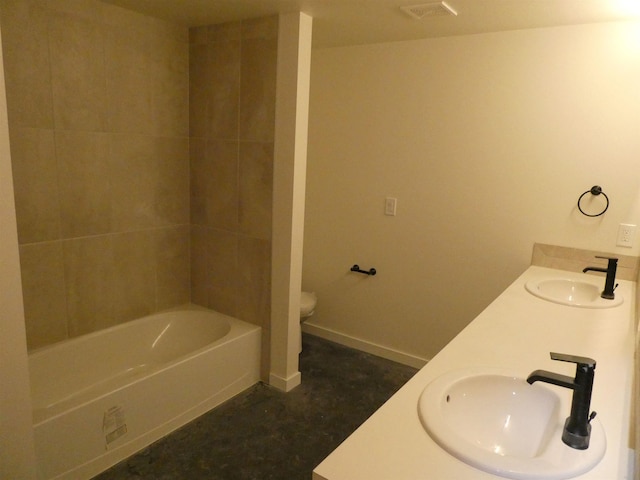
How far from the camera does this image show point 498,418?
128cm

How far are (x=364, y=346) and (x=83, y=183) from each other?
6.93 feet

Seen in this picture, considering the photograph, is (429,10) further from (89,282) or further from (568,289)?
(89,282)

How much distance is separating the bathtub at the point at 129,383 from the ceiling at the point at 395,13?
177 cm

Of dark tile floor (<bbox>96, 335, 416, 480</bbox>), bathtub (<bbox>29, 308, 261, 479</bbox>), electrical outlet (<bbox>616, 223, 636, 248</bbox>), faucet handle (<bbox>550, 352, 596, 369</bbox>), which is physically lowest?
dark tile floor (<bbox>96, 335, 416, 480</bbox>)

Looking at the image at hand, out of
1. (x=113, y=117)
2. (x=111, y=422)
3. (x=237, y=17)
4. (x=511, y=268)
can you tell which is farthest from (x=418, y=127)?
(x=111, y=422)

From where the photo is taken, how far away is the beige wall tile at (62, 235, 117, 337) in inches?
96.5

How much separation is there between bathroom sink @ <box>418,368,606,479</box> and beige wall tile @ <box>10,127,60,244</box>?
2042 millimetres

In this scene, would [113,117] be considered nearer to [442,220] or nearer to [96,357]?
[96,357]

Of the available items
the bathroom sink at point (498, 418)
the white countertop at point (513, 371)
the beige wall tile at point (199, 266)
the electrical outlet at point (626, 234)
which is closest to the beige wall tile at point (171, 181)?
the beige wall tile at point (199, 266)

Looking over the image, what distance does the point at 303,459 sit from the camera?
85.4 inches

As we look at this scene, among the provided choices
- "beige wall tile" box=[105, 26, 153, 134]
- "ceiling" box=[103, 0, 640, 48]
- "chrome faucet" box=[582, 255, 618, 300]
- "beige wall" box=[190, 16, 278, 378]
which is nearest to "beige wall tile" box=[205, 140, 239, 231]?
"beige wall" box=[190, 16, 278, 378]

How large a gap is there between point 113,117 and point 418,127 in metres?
1.78

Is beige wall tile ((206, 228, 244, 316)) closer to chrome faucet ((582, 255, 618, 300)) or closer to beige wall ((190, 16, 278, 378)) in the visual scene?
beige wall ((190, 16, 278, 378))

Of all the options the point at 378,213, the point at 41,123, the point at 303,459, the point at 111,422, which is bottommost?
the point at 303,459
